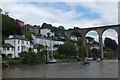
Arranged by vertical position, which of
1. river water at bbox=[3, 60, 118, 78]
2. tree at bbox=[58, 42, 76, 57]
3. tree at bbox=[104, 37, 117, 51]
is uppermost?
tree at bbox=[104, 37, 117, 51]

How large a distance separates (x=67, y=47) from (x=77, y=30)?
26.3 m

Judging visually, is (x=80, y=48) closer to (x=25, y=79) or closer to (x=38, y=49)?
(x=38, y=49)

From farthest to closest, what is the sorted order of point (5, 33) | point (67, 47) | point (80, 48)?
1. point (80, 48)
2. point (67, 47)
3. point (5, 33)

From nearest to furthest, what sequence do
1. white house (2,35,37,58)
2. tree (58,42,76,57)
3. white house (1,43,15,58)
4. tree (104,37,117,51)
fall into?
white house (1,43,15,58) < white house (2,35,37,58) < tree (58,42,76,57) < tree (104,37,117,51)

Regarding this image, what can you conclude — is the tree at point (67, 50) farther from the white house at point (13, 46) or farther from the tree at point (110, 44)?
the tree at point (110, 44)

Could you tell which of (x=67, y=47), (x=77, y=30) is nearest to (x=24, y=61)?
(x=67, y=47)

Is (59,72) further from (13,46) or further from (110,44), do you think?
(110,44)

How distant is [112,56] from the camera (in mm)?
86125

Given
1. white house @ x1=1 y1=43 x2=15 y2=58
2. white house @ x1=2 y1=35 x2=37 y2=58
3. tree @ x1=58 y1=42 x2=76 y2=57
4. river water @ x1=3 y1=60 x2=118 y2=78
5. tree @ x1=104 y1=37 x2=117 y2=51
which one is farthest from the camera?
tree @ x1=104 y1=37 x2=117 y2=51

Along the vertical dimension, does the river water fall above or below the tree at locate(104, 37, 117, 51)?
below

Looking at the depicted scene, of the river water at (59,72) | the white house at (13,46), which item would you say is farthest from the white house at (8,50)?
the river water at (59,72)

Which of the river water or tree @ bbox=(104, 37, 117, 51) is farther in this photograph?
tree @ bbox=(104, 37, 117, 51)

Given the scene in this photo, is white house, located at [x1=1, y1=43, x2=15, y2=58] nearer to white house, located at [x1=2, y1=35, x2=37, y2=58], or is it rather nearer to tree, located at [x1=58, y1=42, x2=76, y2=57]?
white house, located at [x1=2, y1=35, x2=37, y2=58]

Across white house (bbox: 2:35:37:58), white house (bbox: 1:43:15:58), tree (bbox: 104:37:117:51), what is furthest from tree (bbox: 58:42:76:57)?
tree (bbox: 104:37:117:51)
